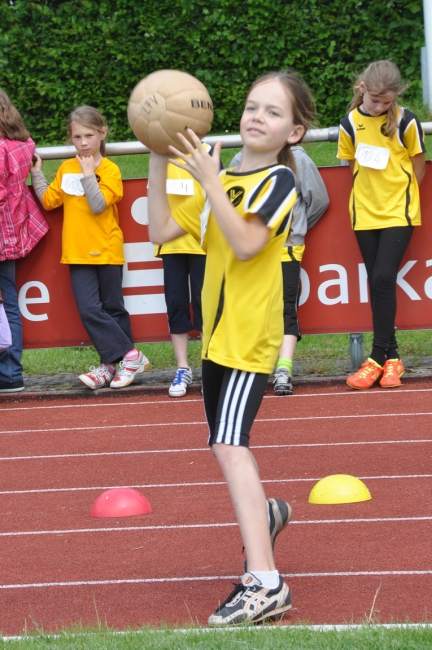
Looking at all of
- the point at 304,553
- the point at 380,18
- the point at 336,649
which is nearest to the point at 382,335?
the point at 304,553

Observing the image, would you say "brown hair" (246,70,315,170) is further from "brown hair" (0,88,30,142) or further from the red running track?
"brown hair" (0,88,30,142)

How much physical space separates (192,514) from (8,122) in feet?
14.6

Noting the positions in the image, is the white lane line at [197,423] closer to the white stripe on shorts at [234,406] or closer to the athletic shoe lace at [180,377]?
the athletic shoe lace at [180,377]

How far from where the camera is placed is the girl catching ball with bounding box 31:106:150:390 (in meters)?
8.87

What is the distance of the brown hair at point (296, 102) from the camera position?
4.22 m

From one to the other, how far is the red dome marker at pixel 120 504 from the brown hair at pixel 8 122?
13.6 ft

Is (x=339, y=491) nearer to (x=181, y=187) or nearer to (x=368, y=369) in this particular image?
(x=181, y=187)

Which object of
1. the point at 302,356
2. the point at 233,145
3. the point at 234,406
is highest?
the point at 233,145

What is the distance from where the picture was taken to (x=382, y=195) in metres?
8.39

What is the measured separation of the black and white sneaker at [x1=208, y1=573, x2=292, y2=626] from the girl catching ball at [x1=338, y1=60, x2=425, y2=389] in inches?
187

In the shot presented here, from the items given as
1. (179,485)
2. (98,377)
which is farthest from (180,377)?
(179,485)

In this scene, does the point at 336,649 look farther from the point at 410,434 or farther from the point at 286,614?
the point at 410,434

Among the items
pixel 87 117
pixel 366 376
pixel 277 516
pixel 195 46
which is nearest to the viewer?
pixel 277 516

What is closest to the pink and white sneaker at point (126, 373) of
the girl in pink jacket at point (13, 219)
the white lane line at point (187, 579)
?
the girl in pink jacket at point (13, 219)
